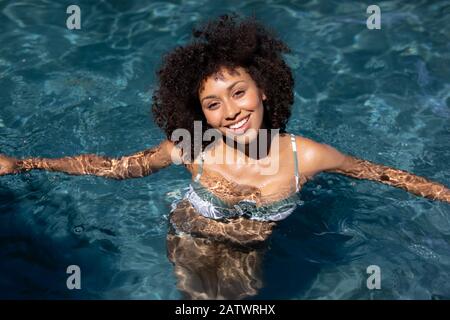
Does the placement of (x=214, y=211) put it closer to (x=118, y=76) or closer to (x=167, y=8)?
(x=118, y=76)

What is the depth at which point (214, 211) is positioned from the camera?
3.75m

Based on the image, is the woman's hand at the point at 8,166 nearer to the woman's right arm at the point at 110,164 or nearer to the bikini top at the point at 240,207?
the woman's right arm at the point at 110,164

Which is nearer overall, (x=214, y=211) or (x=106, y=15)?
(x=214, y=211)

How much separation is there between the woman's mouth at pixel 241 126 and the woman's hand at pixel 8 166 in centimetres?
143

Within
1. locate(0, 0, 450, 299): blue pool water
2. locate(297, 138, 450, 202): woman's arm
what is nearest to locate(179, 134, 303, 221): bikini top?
locate(297, 138, 450, 202): woman's arm

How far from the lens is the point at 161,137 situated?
204 inches

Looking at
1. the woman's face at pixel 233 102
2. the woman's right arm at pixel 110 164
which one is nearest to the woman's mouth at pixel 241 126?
the woman's face at pixel 233 102

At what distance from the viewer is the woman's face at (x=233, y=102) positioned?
3238mm

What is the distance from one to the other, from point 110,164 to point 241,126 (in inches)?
40.6

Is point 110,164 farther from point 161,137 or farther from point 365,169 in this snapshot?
point 365,169

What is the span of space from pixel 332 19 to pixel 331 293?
340 centimetres

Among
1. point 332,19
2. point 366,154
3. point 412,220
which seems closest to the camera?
point 412,220

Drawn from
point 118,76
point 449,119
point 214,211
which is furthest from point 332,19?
point 214,211

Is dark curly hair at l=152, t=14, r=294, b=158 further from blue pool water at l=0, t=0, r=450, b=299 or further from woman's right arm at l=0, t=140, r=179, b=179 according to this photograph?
blue pool water at l=0, t=0, r=450, b=299
